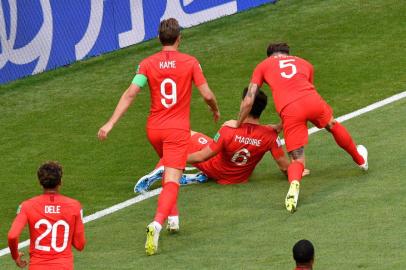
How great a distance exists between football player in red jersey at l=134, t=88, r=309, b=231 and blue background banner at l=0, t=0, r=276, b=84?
5.27 meters

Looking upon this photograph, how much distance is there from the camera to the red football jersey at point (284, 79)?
14352mm

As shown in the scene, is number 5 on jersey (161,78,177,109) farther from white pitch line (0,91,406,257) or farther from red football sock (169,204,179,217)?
white pitch line (0,91,406,257)

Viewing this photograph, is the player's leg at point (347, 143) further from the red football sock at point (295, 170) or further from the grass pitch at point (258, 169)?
the red football sock at point (295, 170)

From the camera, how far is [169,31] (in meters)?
13.2

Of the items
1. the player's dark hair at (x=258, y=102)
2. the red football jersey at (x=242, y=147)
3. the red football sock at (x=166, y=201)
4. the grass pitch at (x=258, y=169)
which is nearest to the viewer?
the red football sock at (x=166, y=201)

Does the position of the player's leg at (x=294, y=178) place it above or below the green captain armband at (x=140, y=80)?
below

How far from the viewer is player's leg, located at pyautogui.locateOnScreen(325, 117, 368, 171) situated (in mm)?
14508

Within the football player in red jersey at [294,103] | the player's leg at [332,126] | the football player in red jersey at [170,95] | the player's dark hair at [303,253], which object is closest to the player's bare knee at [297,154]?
the football player in red jersey at [294,103]

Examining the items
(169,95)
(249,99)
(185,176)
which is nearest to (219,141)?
(249,99)

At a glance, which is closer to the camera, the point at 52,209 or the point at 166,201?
the point at 52,209

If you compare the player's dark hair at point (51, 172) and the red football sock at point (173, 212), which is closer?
the player's dark hair at point (51, 172)

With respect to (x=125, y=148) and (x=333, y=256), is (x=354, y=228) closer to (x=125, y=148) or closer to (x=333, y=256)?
(x=333, y=256)

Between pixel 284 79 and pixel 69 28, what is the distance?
685 centimetres

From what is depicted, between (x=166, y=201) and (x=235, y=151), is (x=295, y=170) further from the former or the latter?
(x=166, y=201)
